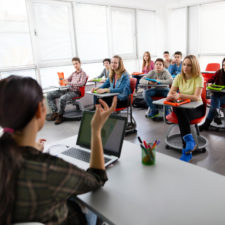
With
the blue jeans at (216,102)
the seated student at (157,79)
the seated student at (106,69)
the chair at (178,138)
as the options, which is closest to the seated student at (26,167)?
the chair at (178,138)

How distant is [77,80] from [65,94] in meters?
0.42

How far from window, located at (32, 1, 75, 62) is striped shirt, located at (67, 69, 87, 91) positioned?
0.75 metres

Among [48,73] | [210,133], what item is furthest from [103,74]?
[210,133]

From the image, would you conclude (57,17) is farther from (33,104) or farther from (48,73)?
(33,104)

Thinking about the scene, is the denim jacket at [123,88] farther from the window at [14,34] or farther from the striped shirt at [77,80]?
the window at [14,34]

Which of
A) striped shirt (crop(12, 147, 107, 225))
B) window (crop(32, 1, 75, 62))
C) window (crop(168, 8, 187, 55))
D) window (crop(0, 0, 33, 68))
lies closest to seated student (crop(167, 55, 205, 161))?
striped shirt (crop(12, 147, 107, 225))

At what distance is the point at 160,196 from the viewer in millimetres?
1052

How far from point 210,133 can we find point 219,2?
4.94 metres

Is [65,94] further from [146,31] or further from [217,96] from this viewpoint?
[146,31]

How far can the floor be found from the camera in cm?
281

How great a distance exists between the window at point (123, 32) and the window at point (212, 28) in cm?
216

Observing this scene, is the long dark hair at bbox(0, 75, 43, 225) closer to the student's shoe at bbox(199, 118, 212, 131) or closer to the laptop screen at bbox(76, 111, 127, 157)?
the laptop screen at bbox(76, 111, 127, 157)

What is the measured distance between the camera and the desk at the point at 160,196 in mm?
932

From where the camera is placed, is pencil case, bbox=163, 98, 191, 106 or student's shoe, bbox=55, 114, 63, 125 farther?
student's shoe, bbox=55, 114, 63, 125
